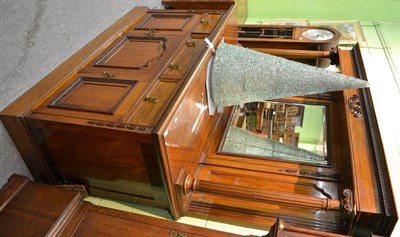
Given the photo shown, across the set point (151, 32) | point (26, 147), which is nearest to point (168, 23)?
point (151, 32)

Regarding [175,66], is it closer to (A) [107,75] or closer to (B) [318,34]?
(A) [107,75]

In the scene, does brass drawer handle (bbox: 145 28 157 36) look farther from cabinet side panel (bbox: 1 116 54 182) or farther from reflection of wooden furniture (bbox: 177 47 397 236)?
cabinet side panel (bbox: 1 116 54 182)

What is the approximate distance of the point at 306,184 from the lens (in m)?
1.26

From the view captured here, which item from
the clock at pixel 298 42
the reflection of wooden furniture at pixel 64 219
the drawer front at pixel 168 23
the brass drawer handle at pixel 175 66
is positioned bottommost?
the reflection of wooden furniture at pixel 64 219

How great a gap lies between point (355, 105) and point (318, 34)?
1.00 metres

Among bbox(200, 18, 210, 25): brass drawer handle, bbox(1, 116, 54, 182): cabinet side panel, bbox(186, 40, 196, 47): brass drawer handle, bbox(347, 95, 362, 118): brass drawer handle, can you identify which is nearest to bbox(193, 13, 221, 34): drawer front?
bbox(200, 18, 210, 25): brass drawer handle

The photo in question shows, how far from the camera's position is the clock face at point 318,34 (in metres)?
2.16

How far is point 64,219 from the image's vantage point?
1.03 meters

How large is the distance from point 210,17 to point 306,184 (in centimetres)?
101

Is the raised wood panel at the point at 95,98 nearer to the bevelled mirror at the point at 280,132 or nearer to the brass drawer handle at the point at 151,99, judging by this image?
the brass drawer handle at the point at 151,99

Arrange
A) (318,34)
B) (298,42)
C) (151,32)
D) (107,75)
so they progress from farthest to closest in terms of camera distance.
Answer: (318,34) → (298,42) → (151,32) → (107,75)

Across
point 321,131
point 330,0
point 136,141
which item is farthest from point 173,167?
point 330,0

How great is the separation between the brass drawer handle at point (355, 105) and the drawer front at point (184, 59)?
72cm

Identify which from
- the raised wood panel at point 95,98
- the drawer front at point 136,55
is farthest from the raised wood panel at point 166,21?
the raised wood panel at point 95,98
